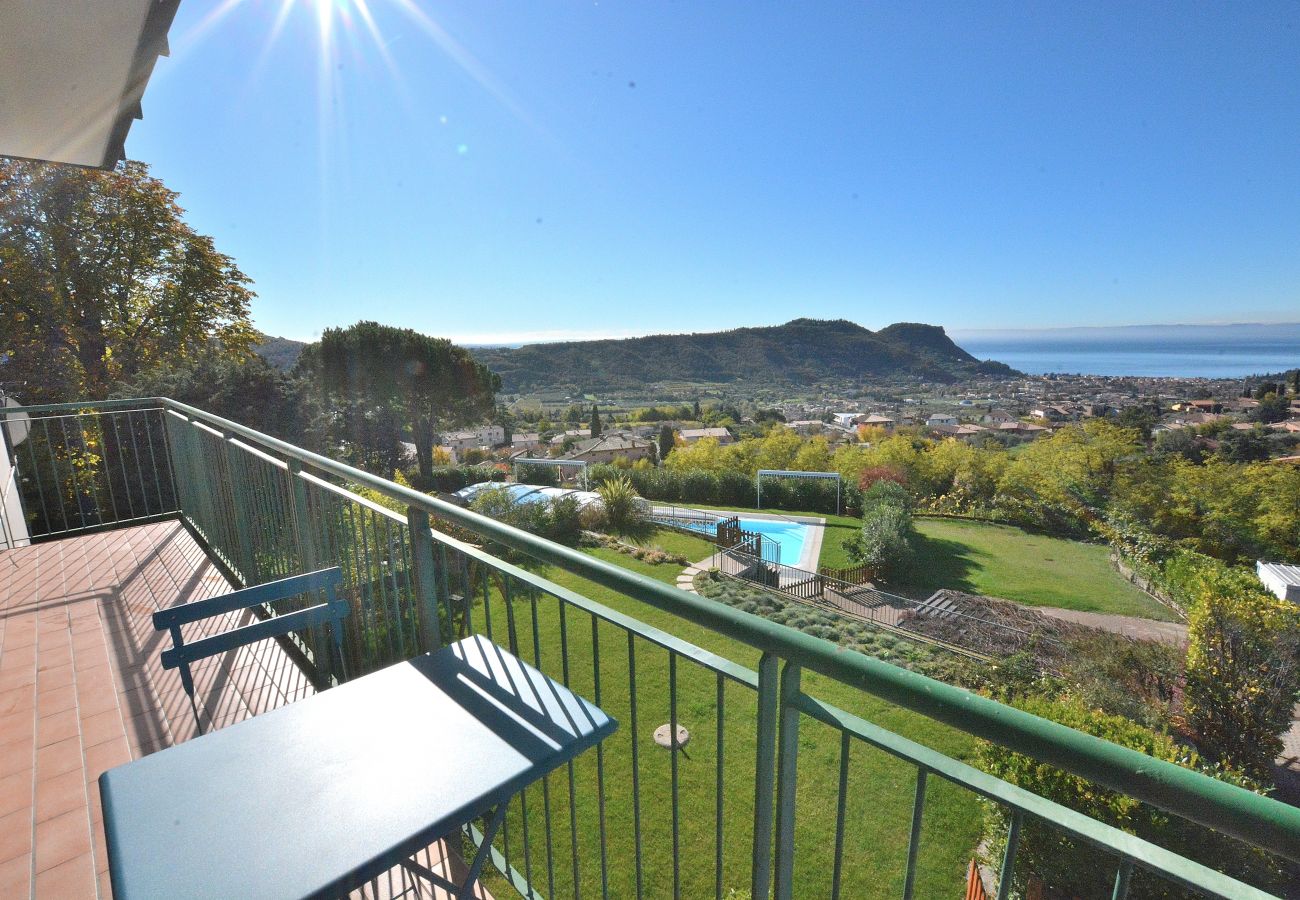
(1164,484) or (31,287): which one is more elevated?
(31,287)

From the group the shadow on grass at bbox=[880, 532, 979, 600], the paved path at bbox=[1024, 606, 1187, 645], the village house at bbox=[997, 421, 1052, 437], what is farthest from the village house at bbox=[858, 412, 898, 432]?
the paved path at bbox=[1024, 606, 1187, 645]

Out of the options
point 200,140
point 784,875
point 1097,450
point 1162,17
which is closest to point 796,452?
point 1097,450

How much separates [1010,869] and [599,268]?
3532cm

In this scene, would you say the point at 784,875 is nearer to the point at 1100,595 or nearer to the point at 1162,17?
the point at 1100,595

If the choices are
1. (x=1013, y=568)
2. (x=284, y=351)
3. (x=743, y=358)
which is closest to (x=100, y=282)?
(x=284, y=351)

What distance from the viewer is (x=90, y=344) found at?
11.6 metres

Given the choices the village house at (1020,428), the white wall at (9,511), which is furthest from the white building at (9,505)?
the village house at (1020,428)

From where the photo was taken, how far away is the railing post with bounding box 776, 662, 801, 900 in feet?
3.15

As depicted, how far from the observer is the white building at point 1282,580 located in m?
12.8

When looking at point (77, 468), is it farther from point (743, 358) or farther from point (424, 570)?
point (743, 358)

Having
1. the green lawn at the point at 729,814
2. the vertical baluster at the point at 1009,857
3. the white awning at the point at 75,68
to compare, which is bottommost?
the green lawn at the point at 729,814

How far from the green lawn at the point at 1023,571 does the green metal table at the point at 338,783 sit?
1756 cm

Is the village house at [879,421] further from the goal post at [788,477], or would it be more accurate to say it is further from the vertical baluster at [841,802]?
the vertical baluster at [841,802]

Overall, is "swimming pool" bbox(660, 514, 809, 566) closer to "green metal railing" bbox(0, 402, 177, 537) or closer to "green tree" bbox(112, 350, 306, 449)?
"green tree" bbox(112, 350, 306, 449)
